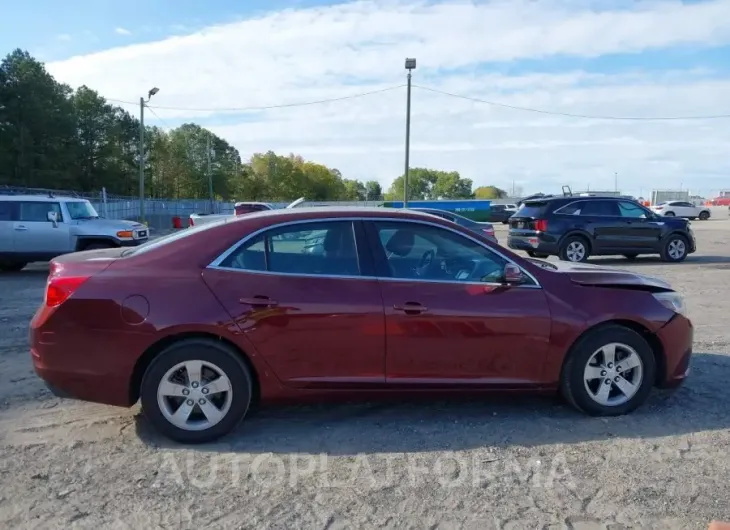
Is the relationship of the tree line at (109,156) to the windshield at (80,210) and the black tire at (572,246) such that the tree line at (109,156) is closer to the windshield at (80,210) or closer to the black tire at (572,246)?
the windshield at (80,210)

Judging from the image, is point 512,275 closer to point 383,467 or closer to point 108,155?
point 383,467

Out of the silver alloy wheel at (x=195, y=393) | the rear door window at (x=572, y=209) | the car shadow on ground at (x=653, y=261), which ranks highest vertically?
the rear door window at (x=572, y=209)

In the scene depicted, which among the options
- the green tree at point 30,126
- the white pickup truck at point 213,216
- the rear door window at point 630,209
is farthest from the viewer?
the green tree at point 30,126

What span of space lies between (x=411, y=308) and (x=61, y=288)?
238 cm

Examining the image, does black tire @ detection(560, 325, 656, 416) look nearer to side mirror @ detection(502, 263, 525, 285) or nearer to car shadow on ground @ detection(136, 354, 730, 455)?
car shadow on ground @ detection(136, 354, 730, 455)

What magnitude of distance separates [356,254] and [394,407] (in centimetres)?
131

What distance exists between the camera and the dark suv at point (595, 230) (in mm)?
15594

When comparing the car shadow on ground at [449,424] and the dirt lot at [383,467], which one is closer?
the dirt lot at [383,467]

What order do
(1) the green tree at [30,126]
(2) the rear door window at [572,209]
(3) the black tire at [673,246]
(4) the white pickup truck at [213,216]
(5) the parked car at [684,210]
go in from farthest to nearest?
(1) the green tree at [30,126] < (5) the parked car at [684,210] < (3) the black tire at [673,246] < (2) the rear door window at [572,209] < (4) the white pickup truck at [213,216]

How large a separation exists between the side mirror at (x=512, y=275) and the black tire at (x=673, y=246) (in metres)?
13.3

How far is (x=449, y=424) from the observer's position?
4.69 metres

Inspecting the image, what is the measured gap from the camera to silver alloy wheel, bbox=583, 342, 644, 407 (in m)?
4.71

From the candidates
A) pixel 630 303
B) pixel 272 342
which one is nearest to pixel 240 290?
pixel 272 342

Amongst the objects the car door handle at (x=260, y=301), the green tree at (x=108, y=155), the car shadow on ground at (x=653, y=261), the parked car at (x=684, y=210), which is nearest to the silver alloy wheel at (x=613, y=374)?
the car door handle at (x=260, y=301)
